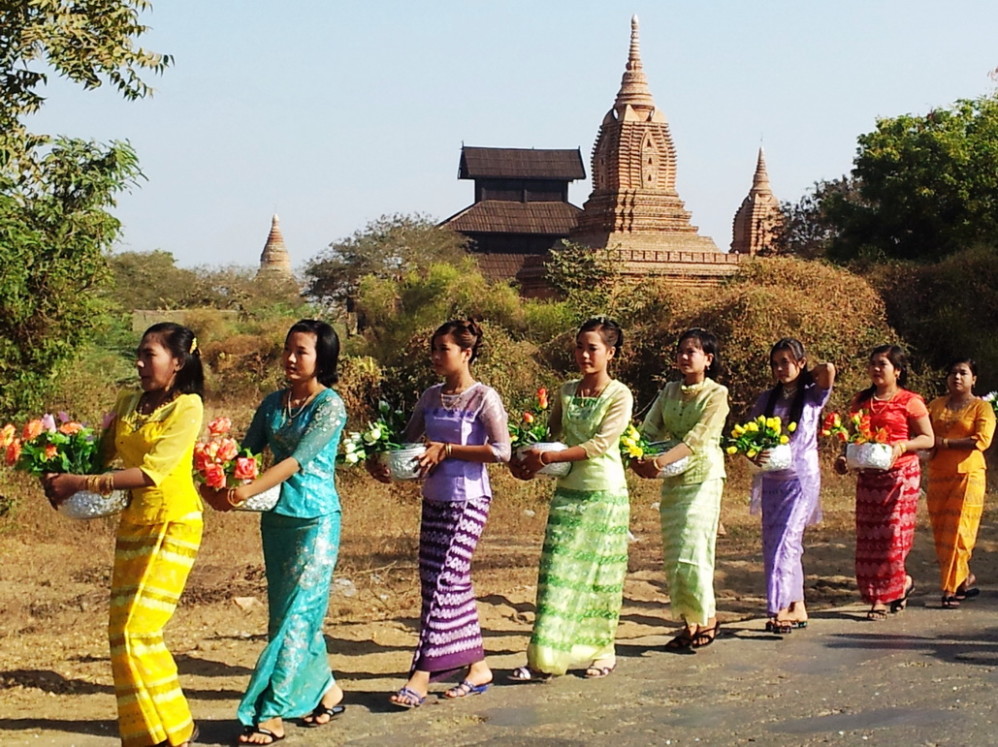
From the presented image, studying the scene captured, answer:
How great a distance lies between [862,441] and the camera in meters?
9.11

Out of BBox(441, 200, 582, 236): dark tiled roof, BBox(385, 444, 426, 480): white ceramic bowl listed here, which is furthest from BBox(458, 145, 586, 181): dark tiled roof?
BBox(385, 444, 426, 480): white ceramic bowl

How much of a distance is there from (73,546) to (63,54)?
173 inches

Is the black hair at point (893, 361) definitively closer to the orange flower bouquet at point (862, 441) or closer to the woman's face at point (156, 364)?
the orange flower bouquet at point (862, 441)

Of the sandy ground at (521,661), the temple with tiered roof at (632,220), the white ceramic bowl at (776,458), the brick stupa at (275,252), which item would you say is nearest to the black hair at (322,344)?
the sandy ground at (521,661)

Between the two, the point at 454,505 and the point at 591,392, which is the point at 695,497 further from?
the point at 454,505

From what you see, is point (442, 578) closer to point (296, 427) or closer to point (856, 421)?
point (296, 427)

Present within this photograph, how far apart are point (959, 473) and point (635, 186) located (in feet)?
101

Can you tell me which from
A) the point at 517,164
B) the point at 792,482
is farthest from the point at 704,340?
the point at 517,164

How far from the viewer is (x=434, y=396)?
23.0 feet

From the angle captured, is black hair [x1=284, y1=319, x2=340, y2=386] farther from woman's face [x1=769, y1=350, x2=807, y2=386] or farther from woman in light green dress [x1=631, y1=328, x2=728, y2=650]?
woman's face [x1=769, y1=350, x2=807, y2=386]

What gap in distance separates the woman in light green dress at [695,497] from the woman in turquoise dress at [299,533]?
242 centimetres

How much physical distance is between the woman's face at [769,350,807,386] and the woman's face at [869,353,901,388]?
915 mm

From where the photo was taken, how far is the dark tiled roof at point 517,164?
63.3 meters

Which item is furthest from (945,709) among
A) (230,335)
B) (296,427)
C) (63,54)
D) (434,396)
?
(230,335)
